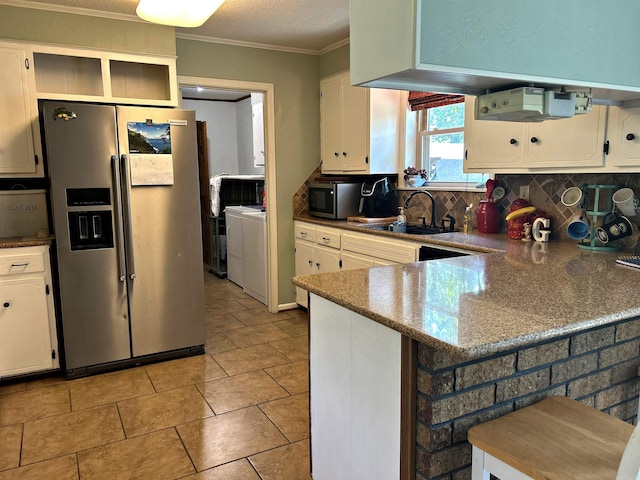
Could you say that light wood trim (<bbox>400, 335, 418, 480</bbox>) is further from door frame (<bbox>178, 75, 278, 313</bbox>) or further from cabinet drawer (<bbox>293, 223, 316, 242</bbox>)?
door frame (<bbox>178, 75, 278, 313</bbox>)

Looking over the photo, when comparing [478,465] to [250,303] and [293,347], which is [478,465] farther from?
[250,303]

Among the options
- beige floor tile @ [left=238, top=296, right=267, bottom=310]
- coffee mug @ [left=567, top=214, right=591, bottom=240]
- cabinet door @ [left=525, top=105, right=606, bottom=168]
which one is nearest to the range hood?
cabinet door @ [left=525, top=105, right=606, bottom=168]

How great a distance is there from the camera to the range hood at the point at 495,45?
1.21 metres

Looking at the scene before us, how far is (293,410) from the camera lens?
8.76ft

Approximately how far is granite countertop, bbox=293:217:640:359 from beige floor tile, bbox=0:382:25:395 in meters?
2.24

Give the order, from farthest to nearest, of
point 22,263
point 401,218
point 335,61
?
point 335,61
point 401,218
point 22,263

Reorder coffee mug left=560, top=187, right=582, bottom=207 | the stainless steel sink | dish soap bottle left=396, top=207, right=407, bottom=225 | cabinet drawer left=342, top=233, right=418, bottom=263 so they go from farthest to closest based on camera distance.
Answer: dish soap bottle left=396, top=207, right=407, bottom=225
the stainless steel sink
cabinet drawer left=342, top=233, right=418, bottom=263
coffee mug left=560, top=187, right=582, bottom=207

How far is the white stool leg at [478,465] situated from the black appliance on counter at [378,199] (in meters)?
2.73

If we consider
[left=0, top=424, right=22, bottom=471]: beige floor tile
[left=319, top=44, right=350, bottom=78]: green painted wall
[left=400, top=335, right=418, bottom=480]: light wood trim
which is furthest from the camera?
[left=319, top=44, right=350, bottom=78]: green painted wall

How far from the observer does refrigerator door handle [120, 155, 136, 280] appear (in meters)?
3.05

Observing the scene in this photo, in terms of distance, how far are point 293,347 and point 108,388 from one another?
1.28 m

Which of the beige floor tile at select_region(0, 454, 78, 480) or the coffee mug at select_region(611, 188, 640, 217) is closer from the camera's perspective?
the beige floor tile at select_region(0, 454, 78, 480)

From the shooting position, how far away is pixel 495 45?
1.29 m

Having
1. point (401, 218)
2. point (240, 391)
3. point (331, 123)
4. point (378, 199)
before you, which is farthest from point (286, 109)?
point (240, 391)
